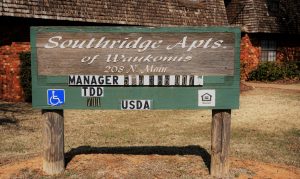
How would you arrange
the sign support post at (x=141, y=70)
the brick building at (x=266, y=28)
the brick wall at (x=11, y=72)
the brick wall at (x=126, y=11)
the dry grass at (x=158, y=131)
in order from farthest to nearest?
the brick building at (x=266, y=28) → the brick wall at (x=11, y=72) → the brick wall at (x=126, y=11) → the dry grass at (x=158, y=131) → the sign support post at (x=141, y=70)

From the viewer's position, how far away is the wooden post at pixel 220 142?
240 inches

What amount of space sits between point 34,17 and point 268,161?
10.3 m

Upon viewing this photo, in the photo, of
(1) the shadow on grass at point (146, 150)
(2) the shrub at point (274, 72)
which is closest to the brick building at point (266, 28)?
(2) the shrub at point (274, 72)

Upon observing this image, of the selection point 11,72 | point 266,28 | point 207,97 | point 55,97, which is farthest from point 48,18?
point 266,28

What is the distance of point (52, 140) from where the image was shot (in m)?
6.17

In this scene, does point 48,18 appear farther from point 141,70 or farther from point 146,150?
point 141,70

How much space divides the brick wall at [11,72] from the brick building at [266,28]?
1410 cm

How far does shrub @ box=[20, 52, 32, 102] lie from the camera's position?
13.9m

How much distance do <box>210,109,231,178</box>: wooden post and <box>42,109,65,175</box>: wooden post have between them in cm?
264

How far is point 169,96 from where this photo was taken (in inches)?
239

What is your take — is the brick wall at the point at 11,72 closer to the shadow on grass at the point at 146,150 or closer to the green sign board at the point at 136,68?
the shadow on grass at the point at 146,150

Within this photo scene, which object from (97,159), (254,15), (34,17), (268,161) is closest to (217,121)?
(268,161)

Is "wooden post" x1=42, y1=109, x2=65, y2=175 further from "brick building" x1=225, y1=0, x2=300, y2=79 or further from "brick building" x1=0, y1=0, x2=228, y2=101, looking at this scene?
"brick building" x1=225, y1=0, x2=300, y2=79

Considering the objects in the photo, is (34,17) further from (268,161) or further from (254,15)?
(254,15)
